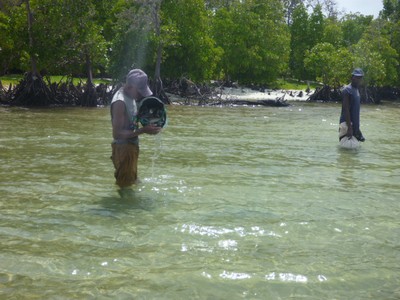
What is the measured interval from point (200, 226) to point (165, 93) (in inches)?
964

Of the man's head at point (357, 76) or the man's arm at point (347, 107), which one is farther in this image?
the man's arm at point (347, 107)

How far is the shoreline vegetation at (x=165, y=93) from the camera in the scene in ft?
78.9

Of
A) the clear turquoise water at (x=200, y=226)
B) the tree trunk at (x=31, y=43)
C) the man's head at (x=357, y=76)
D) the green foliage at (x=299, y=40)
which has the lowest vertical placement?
the clear turquoise water at (x=200, y=226)

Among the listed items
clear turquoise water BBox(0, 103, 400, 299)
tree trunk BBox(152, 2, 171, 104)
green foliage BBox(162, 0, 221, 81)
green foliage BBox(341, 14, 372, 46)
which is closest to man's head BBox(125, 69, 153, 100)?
clear turquoise water BBox(0, 103, 400, 299)

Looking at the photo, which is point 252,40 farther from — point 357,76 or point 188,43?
point 357,76

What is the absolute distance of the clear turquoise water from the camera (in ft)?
13.6

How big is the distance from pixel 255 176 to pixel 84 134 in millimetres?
6827

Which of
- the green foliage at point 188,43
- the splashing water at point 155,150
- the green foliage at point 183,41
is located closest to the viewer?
the splashing water at point 155,150

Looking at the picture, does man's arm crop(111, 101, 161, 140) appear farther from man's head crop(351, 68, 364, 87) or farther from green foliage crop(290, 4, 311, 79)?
green foliage crop(290, 4, 311, 79)

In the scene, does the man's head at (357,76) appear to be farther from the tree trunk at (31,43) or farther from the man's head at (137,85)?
the tree trunk at (31,43)

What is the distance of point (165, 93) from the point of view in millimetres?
29672

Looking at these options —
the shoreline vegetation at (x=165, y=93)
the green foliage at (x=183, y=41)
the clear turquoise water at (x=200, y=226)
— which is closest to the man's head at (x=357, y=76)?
the clear turquoise water at (x=200, y=226)

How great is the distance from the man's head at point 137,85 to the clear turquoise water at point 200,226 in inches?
53.6

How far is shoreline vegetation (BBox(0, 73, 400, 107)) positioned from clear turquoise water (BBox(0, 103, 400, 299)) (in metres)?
13.7
